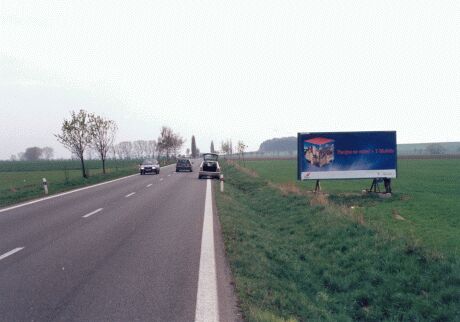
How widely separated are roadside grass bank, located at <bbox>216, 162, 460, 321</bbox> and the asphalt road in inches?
20.7

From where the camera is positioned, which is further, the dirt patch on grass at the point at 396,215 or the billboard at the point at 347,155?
the billboard at the point at 347,155

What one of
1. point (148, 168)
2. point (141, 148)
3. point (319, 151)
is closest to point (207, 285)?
point (319, 151)

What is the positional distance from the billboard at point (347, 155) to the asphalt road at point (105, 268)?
9775 mm

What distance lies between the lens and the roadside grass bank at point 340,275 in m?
5.43

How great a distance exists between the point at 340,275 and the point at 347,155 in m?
13.4

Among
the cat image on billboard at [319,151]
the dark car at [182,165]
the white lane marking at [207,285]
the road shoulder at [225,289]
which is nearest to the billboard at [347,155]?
the cat image on billboard at [319,151]

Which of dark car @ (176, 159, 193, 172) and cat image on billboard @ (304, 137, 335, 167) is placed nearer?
cat image on billboard @ (304, 137, 335, 167)

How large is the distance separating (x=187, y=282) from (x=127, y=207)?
8902mm

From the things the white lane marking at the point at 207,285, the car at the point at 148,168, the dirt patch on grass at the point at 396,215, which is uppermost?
the car at the point at 148,168

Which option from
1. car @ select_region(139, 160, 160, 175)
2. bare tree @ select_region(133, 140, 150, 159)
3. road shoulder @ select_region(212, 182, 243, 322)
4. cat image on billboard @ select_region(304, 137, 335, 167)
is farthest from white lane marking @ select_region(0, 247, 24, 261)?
bare tree @ select_region(133, 140, 150, 159)

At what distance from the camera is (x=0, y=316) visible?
4.37 meters

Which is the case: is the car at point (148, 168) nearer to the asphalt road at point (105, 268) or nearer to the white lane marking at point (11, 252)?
the asphalt road at point (105, 268)

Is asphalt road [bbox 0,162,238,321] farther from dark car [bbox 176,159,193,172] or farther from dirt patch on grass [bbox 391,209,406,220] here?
dark car [bbox 176,159,193,172]

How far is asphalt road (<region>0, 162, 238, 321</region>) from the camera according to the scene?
179 inches
